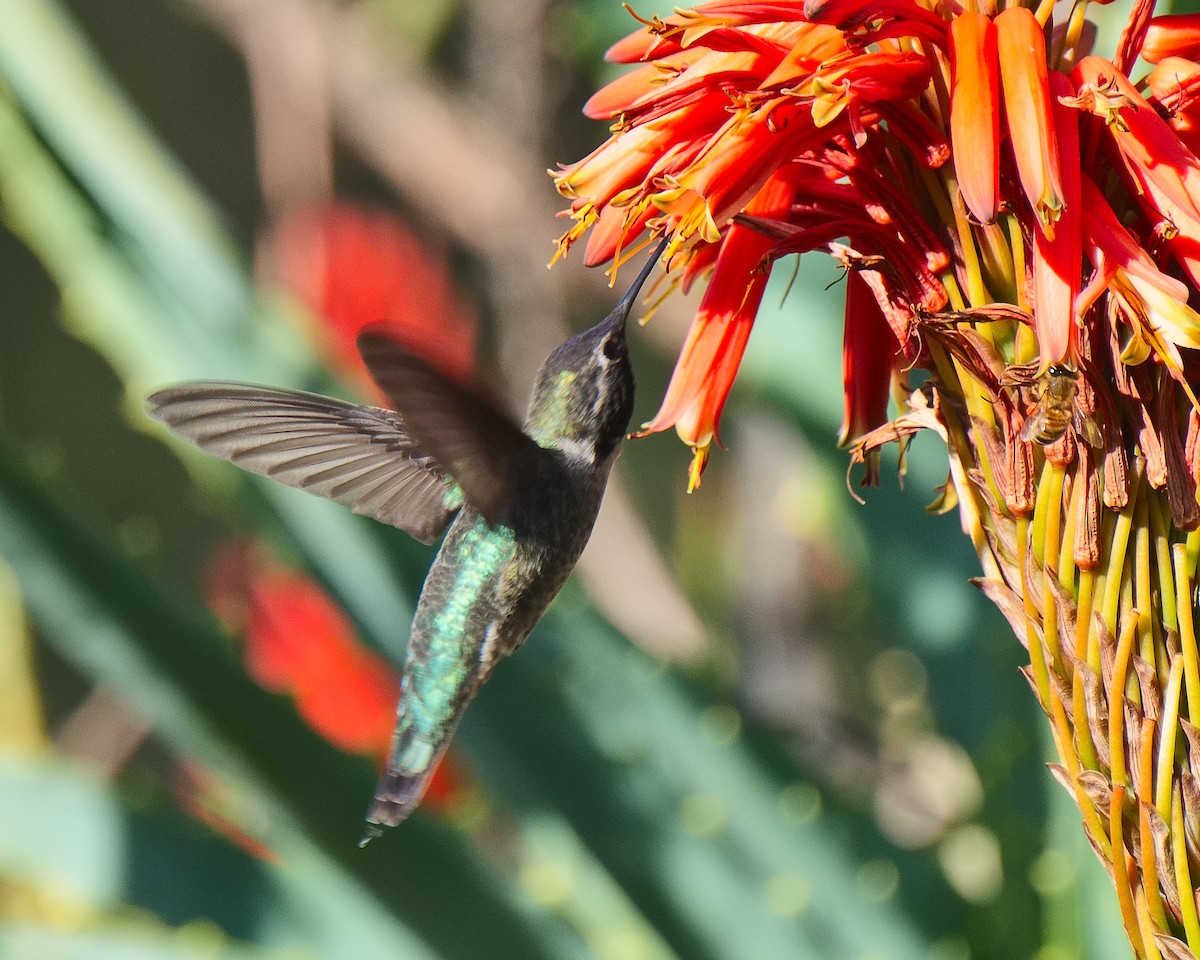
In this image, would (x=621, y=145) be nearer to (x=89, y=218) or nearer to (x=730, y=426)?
(x=89, y=218)

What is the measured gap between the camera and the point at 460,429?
0.91 m

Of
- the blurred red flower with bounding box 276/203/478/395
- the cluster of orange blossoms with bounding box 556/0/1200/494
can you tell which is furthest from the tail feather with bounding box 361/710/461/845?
the blurred red flower with bounding box 276/203/478/395

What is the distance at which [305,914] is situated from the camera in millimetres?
1375

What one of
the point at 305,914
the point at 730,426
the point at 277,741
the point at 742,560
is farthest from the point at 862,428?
the point at 730,426

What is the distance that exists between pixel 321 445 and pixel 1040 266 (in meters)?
0.65

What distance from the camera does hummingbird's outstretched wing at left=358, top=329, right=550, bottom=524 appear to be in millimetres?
796

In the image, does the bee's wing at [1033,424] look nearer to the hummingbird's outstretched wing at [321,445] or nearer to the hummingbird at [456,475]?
the hummingbird at [456,475]

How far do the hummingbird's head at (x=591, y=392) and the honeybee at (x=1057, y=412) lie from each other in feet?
1.33

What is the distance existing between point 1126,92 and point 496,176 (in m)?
1.74

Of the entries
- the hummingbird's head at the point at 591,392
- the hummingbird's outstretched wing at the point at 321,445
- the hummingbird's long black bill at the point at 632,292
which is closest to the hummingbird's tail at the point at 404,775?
the hummingbird's outstretched wing at the point at 321,445

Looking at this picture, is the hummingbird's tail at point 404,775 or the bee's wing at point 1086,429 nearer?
the bee's wing at point 1086,429

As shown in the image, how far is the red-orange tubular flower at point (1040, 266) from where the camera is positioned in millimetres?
581

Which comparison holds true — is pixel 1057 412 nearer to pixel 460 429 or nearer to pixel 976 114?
pixel 976 114

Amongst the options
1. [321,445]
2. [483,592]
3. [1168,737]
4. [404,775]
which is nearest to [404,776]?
[404,775]
